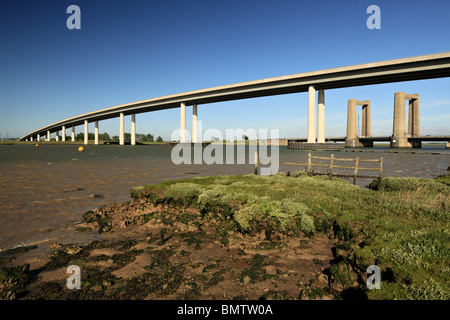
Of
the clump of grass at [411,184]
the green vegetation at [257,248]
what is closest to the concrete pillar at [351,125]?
the clump of grass at [411,184]

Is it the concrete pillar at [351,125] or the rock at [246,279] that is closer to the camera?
the rock at [246,279]

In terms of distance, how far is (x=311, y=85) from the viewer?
69.7 m

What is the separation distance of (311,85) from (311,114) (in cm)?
827

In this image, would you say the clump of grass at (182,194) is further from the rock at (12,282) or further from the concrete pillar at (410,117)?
the concrete pillar at (410,117)

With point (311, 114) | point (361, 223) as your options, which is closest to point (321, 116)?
point (311, 114)

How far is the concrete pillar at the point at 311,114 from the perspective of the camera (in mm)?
70438

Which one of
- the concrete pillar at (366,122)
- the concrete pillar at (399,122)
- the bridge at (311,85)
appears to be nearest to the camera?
the bridge at (311,85)

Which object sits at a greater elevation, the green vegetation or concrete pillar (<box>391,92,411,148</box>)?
concrete pillar (<box>391,92,411,148</box>)

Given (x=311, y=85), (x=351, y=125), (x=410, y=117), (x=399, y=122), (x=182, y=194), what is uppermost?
(x=311, y=85)

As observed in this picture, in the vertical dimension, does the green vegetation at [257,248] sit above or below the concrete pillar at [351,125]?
below

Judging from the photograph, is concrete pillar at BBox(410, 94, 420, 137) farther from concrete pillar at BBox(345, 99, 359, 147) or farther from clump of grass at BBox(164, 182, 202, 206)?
clump of grass at BBox(164, 182, 202, 206)

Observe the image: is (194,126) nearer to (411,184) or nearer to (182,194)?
(411,184)

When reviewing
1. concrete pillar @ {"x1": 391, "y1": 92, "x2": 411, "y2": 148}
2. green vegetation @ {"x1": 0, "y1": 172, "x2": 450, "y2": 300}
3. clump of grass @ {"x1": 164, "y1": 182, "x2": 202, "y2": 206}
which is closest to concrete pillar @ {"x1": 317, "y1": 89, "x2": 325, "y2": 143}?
concrete pillar @ {"x1": 391, "y1": 92, "x2": 411, "y2": 148}

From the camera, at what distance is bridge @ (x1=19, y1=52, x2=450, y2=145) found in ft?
178
